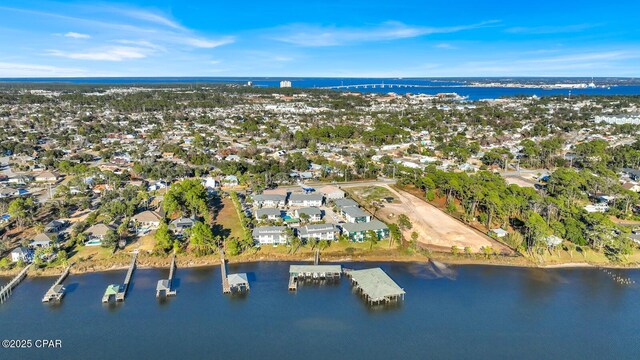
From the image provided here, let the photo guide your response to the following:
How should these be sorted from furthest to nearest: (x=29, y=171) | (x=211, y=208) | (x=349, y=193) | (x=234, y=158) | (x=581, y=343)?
(x=234, y=158)
(x=29, y=171)
(x=349, y=193)
(x=211, y=208)
(x=581, y=343)

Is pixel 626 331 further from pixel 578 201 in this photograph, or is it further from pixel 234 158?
pixel 234 158

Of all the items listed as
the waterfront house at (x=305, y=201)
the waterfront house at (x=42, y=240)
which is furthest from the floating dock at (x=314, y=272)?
the waterfront house at (x=42, y=240)

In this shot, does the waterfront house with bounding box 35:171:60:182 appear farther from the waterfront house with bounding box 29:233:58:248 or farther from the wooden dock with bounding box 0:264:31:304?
the wooden dock with bounding box 0:264:31:304

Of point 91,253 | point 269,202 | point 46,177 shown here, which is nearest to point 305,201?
point 269,202

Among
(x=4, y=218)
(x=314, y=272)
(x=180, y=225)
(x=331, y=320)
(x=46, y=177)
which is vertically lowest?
(x=331, y=320)

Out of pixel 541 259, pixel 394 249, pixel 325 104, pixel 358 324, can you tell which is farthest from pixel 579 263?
pixel 325 104

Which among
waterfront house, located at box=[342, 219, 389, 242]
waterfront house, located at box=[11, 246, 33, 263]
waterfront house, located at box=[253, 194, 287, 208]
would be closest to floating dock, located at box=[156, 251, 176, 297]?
waterfront house, located at box=[11, 246, 33, 263]

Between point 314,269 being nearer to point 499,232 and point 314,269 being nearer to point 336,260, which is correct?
point 336,260
